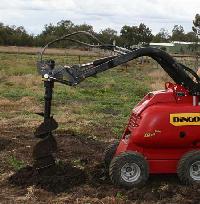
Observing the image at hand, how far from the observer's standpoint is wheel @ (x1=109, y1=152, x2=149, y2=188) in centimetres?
715

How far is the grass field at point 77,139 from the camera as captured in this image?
688 centimetres

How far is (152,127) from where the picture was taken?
7.23 meters

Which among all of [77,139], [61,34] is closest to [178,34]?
[61,34]

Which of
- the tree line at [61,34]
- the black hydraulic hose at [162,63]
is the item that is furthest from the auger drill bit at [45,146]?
the tree line at [61,34]

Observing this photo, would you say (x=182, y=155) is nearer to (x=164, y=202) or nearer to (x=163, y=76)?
(x=164, y=202)

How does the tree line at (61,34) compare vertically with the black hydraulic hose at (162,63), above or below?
above

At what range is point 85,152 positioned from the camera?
30.9 ft

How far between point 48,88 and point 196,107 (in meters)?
2.09

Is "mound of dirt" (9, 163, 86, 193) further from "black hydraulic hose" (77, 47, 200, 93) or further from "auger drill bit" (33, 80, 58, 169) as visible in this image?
"black hydraulic hose" (77, 47, 200, 93)

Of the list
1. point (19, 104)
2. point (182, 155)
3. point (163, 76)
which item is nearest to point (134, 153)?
point (182, 155)

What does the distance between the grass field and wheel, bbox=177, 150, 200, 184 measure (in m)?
0.17

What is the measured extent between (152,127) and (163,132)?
17cm

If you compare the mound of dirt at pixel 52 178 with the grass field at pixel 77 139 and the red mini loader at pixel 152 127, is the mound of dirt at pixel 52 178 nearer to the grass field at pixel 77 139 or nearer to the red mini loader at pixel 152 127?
the grass field at pixel 77 139

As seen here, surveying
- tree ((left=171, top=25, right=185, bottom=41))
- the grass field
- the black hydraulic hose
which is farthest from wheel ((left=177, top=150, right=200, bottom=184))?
tree ((left=171, top=25, right=185, bottom=41))
